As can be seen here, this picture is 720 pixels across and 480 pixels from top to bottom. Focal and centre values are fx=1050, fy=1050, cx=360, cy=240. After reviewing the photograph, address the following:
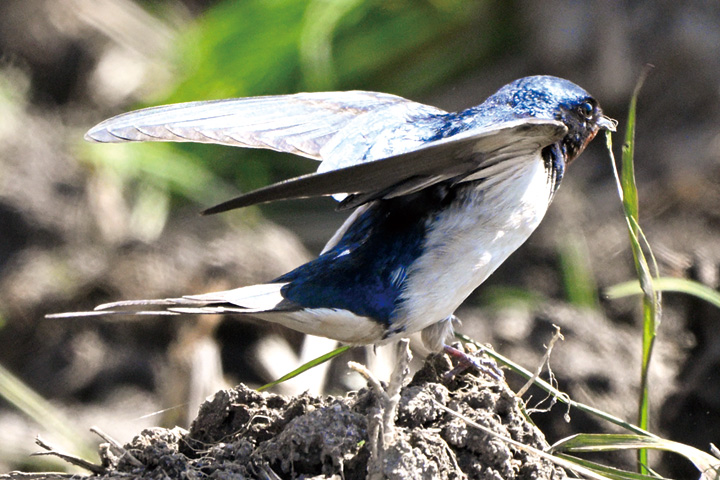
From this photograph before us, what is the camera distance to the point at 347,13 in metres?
6.45

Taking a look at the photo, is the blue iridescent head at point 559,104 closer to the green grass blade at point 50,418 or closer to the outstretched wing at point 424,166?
the outstretched wing at point 424,166

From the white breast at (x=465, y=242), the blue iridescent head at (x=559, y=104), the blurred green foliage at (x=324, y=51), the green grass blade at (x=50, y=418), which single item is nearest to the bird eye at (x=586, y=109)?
the blue iridescent head at (x=559, y=104)

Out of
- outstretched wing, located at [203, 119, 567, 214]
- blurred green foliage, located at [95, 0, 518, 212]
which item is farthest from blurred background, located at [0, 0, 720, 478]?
outstretched wing, located at [203, 119, 567, 214]

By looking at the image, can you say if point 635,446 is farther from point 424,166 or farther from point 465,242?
point 424,166

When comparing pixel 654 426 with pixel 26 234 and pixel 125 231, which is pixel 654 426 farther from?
pixel 26 234

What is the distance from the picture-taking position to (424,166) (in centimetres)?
258

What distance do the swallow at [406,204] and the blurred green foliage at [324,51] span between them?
2.93 m

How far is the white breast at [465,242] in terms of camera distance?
2965 mm

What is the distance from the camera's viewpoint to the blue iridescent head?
322 cm

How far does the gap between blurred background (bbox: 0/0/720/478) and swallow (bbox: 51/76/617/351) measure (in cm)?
101

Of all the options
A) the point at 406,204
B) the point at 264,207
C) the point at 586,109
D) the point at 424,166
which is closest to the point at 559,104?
the point at 586,109

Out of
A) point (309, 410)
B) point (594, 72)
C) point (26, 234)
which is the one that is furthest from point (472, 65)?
point (309, 410)

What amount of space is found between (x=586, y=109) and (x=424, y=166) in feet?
3.12

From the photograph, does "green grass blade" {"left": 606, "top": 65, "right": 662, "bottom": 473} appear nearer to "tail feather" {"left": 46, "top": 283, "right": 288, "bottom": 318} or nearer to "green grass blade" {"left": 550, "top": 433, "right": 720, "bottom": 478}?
"green grass blade" {"left": 550, "top": 433, "right": 720, "bottom": 478}
